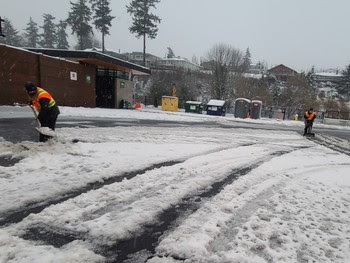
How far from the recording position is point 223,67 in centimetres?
3662

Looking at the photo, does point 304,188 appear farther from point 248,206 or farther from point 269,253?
point 269,253

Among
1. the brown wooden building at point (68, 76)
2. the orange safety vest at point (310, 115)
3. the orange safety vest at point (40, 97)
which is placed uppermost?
the brown wooden building at point (68, 76)

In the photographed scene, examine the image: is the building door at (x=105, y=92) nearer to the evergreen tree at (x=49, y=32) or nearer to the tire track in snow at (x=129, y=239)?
the tire track in snow at (x=129, y=239)

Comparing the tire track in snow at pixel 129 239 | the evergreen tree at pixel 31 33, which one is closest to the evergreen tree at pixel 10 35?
the evergreen tree at pixel 31 33

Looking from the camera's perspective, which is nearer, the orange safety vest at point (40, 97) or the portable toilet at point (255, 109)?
the orange safety vest at point (40, 97)

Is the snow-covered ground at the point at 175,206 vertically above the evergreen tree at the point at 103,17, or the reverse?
the evergreen tree at the point at 103,17

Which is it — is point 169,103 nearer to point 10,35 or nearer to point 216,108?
point 216,108

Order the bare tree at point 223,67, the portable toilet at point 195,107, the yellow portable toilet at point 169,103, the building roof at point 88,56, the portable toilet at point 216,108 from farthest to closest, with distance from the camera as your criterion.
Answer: the bare tree at point 223,67 → the portable toilet at point 195,107 → the yellow portable toilet at point 169,103 → the portable toilet at point 216,108 → the building roof at point 88,56

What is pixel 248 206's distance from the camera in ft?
12.5

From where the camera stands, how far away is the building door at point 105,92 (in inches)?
919

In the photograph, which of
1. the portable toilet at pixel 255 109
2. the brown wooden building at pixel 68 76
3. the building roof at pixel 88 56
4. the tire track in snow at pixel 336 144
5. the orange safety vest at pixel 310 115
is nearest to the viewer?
the tire track in snow at pixel 336 144

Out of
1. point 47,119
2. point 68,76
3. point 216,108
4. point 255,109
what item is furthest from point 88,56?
point 255,109

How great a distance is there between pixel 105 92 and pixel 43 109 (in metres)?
18.0

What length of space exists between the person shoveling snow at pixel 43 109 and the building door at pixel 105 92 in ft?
57.0
